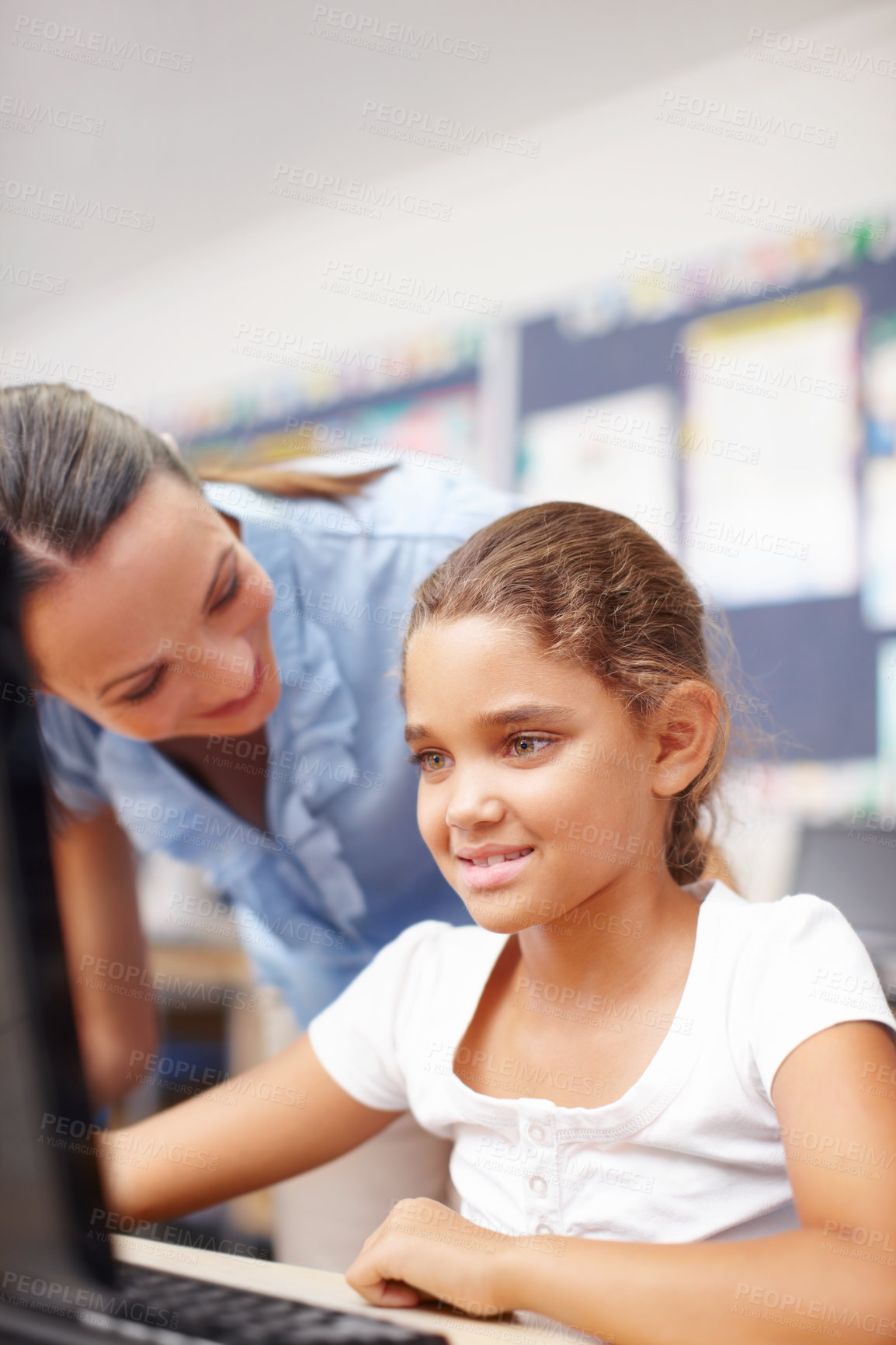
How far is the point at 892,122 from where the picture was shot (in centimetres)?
218

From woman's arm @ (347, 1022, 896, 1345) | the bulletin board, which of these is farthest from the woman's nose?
the bulletin board

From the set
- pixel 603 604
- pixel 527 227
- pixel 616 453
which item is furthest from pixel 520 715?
pixel 527 227

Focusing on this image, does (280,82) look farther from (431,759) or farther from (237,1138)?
(237,1138)

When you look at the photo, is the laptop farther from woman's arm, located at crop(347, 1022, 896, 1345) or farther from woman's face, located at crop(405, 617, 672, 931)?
woman's face, located at crop(405, 617, 672, 931)

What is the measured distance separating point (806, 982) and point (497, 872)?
220 millimetres

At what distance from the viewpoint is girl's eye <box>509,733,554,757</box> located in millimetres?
775

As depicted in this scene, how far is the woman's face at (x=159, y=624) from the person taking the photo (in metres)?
1.03

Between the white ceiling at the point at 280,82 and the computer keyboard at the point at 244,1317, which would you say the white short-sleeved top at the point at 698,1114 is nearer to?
the computer keyboard at the point at 244,1317

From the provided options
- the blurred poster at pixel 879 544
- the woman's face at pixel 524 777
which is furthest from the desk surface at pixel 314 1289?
the blurred poster at pixel 879 544

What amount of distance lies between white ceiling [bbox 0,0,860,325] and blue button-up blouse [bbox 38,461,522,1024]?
1.20 meters

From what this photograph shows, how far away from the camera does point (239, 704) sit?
3.96ft

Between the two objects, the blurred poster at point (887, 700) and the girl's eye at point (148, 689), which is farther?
the blurred poster at point (887, 700)

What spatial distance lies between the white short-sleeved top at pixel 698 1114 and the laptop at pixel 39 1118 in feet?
1.13

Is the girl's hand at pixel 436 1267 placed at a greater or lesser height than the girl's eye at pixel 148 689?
lesser
